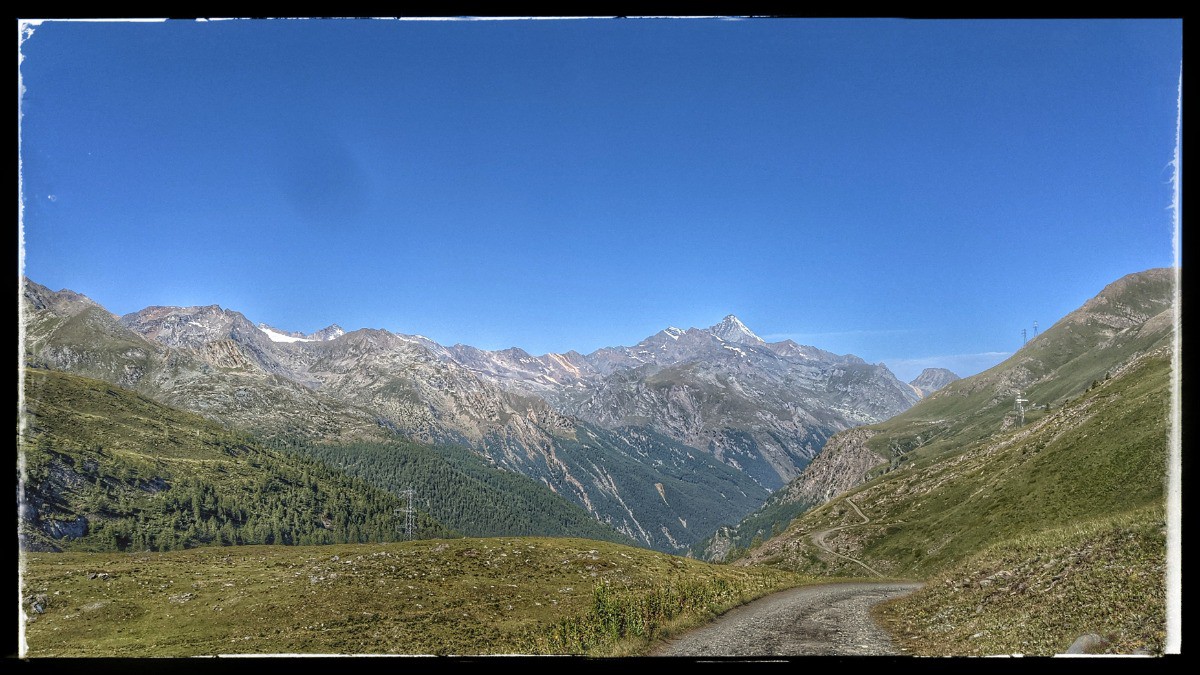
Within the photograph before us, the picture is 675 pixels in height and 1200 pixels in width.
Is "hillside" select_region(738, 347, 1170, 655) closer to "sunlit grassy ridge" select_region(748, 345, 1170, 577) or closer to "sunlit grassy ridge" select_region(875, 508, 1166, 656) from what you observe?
"sunlit grassy ridge" select_region(875, 508, 1166, 656)

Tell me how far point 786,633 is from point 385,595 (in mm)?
23291

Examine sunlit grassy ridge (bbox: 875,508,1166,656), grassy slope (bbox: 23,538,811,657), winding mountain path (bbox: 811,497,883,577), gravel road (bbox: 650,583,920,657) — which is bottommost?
winding mountain path (bbox: 811,497,883,577)

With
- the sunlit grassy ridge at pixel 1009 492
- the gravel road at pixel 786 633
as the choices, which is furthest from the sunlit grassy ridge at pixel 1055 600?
the sunlit grassy ridge at pixel 1009 492

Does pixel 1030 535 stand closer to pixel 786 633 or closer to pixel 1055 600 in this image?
pixel 786 633

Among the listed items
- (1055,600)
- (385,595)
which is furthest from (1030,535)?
(385,595)

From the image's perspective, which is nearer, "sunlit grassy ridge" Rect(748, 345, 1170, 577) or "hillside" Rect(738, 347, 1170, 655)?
"hillside" Rect(738, 347, 1170, 655)

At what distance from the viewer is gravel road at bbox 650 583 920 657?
35.3 ft

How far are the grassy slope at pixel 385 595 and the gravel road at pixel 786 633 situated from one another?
97 centimetres

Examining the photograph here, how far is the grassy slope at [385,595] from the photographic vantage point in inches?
903

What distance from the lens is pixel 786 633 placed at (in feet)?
49.5

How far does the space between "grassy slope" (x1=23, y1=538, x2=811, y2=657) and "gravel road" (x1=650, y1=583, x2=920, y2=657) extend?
0.97 m

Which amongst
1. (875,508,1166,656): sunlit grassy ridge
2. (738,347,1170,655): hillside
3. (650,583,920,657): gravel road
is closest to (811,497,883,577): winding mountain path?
(738,347,1170,655): hillside
